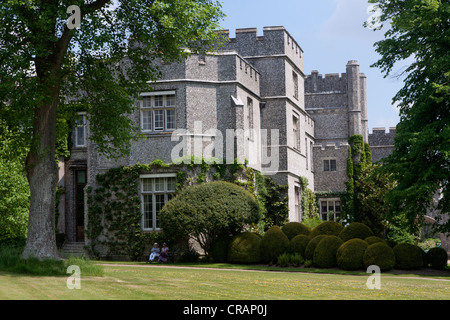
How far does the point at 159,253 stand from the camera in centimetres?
2384

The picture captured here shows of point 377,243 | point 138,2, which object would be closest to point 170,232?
point 377,243

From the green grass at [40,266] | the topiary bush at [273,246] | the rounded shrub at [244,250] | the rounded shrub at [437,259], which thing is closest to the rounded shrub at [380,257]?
the rounded shrub at [437,259]

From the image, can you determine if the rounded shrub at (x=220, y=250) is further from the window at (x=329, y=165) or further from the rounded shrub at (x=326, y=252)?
the window at (x=329, y=165)

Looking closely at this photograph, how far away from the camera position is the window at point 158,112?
2512cm

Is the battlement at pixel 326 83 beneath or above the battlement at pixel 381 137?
above

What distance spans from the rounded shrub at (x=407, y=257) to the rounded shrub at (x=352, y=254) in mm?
1148

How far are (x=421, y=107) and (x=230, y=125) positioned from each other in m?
A: 8.15

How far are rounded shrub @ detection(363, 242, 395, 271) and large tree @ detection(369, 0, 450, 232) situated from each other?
1.87m

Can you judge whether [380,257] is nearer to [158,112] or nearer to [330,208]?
[158,112]

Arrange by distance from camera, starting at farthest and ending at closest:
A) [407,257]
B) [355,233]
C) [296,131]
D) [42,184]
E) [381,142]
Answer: [381,142]
[296,131]
[355,233]
[407,257]
[42,184]

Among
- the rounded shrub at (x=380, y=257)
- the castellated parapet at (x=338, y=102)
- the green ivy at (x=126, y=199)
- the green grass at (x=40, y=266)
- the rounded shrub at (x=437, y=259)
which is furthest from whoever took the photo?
the castellated parapet at (x=338, y=102)

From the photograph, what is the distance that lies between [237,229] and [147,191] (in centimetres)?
415

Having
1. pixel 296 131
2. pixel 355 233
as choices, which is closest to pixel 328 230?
pixel 355 233

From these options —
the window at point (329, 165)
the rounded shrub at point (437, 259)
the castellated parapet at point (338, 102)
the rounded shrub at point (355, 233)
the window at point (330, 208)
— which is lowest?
the rounded shrub at point (437, 259)
